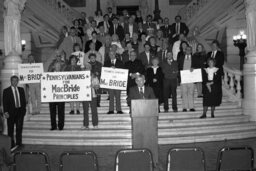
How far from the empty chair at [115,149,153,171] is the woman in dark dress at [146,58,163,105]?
6158mm

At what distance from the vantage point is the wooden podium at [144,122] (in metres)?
6.67

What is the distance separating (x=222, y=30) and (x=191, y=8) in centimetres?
216

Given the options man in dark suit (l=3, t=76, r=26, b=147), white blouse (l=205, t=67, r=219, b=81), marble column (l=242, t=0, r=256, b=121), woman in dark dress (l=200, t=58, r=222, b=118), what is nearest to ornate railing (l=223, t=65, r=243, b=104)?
marble column (l=242, t=0, r=256, b=121)

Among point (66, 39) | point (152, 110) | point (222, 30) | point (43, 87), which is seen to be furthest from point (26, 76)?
point (222, 30)

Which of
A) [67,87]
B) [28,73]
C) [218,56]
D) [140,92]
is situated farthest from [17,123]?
[218,56]

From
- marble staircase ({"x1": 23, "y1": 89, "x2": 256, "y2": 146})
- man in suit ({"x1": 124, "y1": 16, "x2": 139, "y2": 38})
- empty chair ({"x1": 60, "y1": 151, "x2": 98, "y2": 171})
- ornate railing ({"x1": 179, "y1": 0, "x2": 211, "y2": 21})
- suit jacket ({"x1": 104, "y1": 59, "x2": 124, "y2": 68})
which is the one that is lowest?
marble staircase ({"x1": 23, "y1": 89, "x2": 256, "y2": 146})

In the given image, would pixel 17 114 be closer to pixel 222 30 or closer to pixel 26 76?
pixel 26 76

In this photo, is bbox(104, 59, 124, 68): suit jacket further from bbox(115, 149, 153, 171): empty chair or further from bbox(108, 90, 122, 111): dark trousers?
bbox(115, 149, 153, 171): empty chair

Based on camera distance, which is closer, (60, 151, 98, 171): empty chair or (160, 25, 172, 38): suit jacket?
(60, 151, 98, 171): empty chair

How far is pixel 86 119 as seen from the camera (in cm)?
1033

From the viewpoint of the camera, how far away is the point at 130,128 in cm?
1049

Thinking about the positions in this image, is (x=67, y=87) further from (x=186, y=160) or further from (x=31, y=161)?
(x=186, y=160)

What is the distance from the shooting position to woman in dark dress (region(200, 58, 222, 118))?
10.7 meters

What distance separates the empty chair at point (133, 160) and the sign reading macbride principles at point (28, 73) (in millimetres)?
6937
